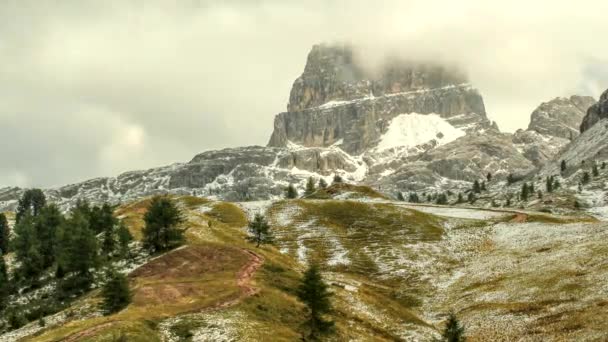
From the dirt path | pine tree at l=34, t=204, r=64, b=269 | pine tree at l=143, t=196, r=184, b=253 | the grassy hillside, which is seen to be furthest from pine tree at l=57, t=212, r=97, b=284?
the dirt path

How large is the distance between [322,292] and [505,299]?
28.5m

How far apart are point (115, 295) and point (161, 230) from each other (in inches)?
1139

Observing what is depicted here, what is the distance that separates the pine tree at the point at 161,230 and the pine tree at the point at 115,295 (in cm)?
2507

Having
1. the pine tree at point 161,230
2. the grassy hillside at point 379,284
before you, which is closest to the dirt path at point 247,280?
the grassy hillside at point 379,284

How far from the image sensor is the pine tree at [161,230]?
94.8 meters

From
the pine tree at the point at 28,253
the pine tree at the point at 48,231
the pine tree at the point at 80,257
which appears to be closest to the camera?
the pine tree at the point at 80,257

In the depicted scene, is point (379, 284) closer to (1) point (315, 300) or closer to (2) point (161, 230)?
(2) point (161, 230)

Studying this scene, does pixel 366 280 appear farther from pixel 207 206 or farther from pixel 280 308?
pixel 207 206

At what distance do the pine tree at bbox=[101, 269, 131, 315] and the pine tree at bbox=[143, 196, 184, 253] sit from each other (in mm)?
25068

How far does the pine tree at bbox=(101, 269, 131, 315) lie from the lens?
6781 centimetres

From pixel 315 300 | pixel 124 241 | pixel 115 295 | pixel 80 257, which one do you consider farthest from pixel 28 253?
pixel 315 300

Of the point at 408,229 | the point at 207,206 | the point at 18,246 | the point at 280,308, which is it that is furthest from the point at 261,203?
the point at 280,308

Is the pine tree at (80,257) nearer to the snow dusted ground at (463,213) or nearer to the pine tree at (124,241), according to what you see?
the pine tree at (124,241)

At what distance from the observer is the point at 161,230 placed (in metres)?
97.0
